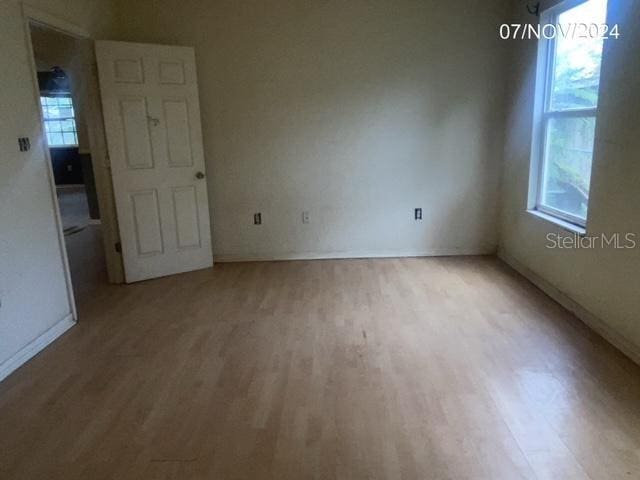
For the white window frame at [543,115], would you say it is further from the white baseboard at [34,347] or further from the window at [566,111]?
the white baseboard at [34,347]

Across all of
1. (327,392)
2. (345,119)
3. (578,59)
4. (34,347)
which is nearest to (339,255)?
(345,119)

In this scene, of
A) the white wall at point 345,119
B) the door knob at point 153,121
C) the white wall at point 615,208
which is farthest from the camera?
the white wall at point 345,119

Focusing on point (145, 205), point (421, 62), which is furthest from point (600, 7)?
point (145, 205)

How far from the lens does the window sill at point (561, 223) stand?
315cm

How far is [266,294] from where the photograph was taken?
373 cm

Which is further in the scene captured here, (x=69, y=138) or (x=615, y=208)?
(x=69, y=138)

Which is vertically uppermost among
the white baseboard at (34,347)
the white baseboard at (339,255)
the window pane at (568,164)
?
the window pane at (568,164)

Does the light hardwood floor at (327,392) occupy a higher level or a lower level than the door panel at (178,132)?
lower

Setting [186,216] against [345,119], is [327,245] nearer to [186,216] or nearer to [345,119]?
[345,119]

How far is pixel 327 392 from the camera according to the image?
2.32 metres

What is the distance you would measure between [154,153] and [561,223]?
332cm

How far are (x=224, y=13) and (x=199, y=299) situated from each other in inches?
101
